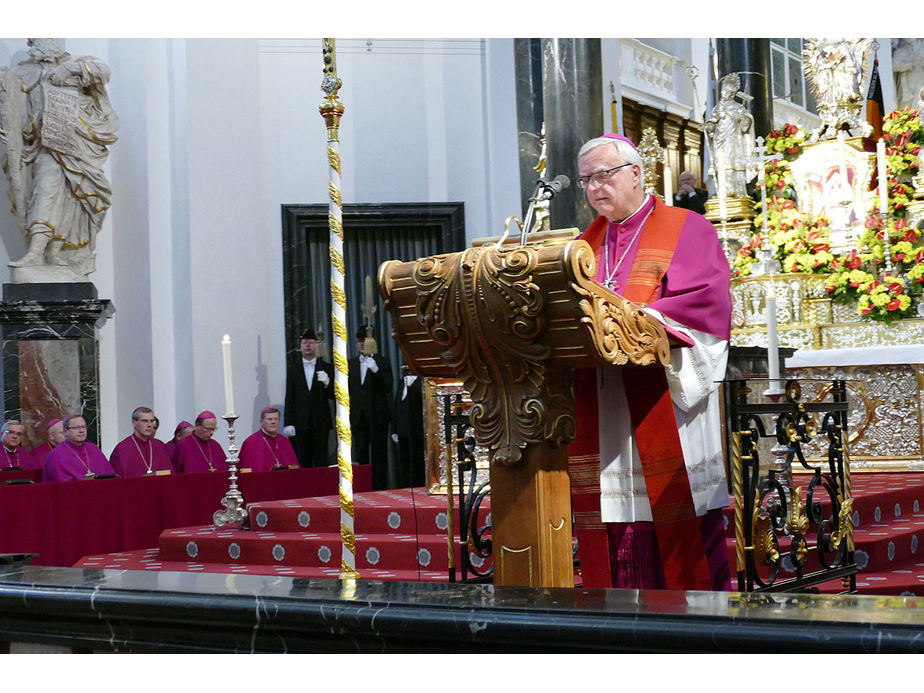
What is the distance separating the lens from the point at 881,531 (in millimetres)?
5082

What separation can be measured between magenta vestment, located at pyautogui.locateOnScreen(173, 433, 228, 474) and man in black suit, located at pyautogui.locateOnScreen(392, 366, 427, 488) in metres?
1.55

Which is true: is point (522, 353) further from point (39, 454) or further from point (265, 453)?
point (39, 454)

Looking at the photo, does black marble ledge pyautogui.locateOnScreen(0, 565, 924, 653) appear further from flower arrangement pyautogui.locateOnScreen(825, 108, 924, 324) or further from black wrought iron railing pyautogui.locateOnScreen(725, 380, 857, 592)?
flower arrangement pyautogui.locateOnScreen(825, 108, 924, 324)

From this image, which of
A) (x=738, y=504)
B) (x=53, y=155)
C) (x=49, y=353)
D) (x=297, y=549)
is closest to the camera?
(x=738, y=504)

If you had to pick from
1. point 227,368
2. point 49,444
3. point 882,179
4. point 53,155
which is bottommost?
point 49,444

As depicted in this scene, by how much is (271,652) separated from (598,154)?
154 centimetres

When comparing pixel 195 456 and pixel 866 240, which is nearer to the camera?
pixel 866 240

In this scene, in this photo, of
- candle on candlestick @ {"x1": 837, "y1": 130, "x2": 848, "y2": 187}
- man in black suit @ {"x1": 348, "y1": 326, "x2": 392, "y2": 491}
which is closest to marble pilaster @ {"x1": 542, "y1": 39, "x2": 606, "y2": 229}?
candle on candlestick @ {"x1": 837, "y1": 130, "x2": 848, "y2": 187}

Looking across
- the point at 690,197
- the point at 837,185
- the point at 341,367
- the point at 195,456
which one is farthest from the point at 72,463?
the point at 690,197

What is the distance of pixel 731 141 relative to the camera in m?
9.55

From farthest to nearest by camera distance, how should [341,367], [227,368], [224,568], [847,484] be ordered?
[227,368] < [224,568] < [341,367] < [847,484]

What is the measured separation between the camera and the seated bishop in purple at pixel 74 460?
28.4 feet

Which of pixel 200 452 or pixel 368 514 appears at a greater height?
pixel 200 452

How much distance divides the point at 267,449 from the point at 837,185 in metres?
5.08
